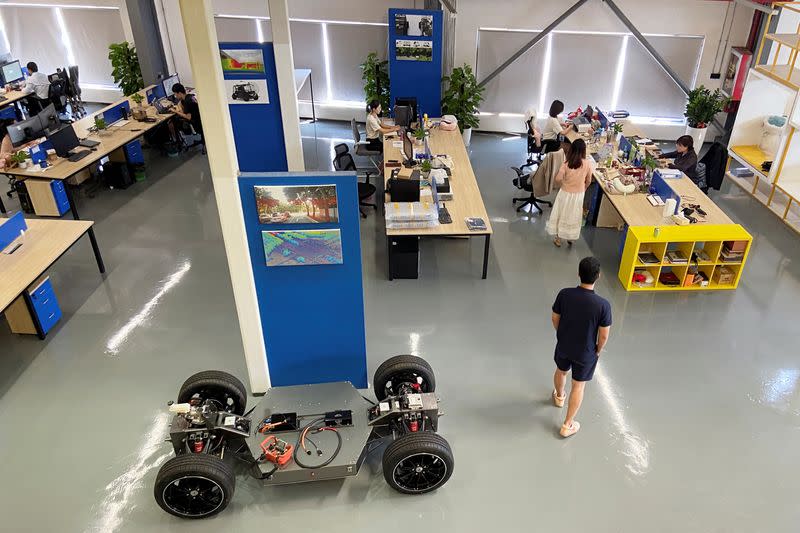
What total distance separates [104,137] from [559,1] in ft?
28.2

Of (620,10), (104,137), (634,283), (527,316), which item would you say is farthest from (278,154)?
(620,10)

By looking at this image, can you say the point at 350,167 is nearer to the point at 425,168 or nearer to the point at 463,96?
the point at 425,168

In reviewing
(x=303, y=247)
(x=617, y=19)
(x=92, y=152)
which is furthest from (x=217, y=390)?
(x=617, y=19)

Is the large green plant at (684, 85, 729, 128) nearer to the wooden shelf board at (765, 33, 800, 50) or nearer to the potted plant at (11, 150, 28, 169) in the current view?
the wooden shelf board at (765, 33, 800, 50)

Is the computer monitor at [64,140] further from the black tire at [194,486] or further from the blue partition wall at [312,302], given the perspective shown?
the black tire at [194,486]

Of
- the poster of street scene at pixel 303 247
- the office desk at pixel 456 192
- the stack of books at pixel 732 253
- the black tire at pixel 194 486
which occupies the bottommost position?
the black tire at pixel 194 486

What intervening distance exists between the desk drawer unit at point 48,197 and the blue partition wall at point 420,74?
19.6ft

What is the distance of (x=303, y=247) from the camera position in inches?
184

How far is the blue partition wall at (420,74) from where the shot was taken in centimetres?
1055

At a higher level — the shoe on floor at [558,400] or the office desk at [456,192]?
the office desk at [456,192]

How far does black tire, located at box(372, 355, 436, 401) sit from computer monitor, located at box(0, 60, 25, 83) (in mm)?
12372

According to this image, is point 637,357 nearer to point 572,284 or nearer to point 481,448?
point 572,284

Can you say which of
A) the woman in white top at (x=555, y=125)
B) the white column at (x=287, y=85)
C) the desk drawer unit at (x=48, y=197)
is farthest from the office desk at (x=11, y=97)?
the woman in white top at (x=555, y=125)

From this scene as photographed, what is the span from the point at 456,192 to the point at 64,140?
608cm
